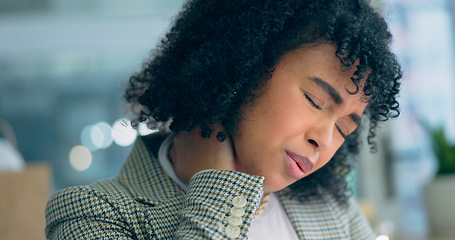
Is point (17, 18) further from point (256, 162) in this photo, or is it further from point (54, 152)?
point (256, 162)

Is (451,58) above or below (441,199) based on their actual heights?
above

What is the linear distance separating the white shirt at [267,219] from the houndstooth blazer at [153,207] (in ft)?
0.04

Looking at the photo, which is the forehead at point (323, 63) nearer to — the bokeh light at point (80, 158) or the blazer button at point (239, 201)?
the blazer button at point (239, 201)

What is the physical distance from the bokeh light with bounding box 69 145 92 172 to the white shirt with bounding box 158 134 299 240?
2769 millimetres

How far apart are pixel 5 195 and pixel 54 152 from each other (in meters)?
2.34

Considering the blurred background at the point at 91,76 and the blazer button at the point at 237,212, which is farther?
the blurred background at the point at 91,76

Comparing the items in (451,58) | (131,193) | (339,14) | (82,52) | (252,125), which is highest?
(451,58)

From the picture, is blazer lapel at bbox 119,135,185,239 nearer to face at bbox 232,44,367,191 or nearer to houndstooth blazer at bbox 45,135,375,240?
houndstooth blazer at bbox 45,135,375,240

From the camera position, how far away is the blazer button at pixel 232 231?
71 centimetres

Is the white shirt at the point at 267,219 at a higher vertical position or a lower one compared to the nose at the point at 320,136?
lower

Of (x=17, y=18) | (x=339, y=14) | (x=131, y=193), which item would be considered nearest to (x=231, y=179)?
(x=131, y=193)

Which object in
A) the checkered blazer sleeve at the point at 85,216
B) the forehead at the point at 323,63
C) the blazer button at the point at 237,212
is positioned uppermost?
the forehead at the point at 323,63

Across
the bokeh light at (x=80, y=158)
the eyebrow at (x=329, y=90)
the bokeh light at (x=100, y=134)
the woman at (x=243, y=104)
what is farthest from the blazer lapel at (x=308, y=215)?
the bokeh light at (x=80, y=158)

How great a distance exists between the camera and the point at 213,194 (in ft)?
2.41
